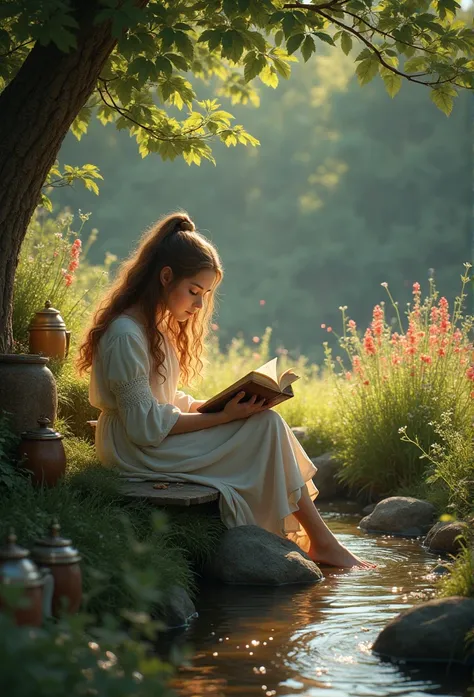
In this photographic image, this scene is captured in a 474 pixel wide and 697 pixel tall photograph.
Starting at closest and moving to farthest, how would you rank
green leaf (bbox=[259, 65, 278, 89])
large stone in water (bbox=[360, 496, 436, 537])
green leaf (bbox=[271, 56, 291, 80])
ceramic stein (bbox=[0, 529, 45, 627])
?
ceramic stein (bbox=[0, 529, 45, 627]) → green leaf (bbox=[271, 56, 291, 80]) → green leaf (bbox=[259, 65, 278, 89]) → large stone in water (bbox=[360, 496, 436, 537])

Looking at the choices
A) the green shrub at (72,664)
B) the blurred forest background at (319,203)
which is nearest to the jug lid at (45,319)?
the green shrub at (72,664)

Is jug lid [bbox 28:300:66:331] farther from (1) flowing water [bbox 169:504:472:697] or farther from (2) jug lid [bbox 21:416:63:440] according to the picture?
(1) flowing water [bbox 169:504:472:697]

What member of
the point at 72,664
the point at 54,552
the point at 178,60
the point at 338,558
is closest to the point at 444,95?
the point at 178,60

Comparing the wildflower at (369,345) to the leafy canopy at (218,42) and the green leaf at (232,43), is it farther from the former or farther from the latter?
the green leaf at (232,43)

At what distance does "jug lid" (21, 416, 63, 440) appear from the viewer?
506 cm

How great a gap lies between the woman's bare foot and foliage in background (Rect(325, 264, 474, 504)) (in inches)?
76.1

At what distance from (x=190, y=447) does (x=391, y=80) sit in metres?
2.24

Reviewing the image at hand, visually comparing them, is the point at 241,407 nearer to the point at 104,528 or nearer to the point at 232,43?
the point at 104,528

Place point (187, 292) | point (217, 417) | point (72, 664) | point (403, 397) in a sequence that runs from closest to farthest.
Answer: point (72, 664)
point (217, 417)
point (187, 292)
point (403, 397)

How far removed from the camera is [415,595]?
4.84m

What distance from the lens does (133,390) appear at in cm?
538

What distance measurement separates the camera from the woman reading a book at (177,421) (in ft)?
17.7

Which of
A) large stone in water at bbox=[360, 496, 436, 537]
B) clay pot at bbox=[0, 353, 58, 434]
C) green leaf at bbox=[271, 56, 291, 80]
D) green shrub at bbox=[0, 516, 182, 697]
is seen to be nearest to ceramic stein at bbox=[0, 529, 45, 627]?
green shrub at bbox=[0, 516, 182, 697]

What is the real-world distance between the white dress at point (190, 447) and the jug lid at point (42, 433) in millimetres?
436
